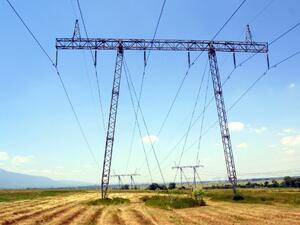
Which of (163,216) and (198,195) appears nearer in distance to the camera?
(163,216)

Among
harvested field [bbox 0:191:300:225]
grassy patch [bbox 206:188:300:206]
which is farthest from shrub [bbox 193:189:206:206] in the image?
harvested field [bbox 0:191:300:225]

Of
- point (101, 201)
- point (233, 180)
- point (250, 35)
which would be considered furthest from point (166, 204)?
point (250, 35)

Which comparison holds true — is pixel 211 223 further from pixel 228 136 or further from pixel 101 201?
pixel 228 136

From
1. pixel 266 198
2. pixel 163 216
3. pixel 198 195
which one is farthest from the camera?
pixel 266 198

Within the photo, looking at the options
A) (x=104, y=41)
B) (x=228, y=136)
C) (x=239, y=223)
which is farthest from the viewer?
(x=228, y=136)

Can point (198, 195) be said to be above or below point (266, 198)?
below

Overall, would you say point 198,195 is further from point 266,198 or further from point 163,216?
point 163,216

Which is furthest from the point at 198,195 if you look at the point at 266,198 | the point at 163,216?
the point at 163,216

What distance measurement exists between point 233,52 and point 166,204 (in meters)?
20.5

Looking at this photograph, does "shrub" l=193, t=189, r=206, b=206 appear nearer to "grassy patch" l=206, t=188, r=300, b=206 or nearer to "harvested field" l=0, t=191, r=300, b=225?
"grassy patch" l=206, t=188, r=300, b=206

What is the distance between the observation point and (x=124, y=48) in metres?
59.5

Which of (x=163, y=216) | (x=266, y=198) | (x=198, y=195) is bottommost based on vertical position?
(x=163, y=216)

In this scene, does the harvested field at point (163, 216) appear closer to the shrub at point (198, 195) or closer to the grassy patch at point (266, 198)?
the shrub at point (198, 195)

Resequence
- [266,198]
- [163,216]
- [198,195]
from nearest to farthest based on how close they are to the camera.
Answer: [163,216]
[198,195]
[266,198]
